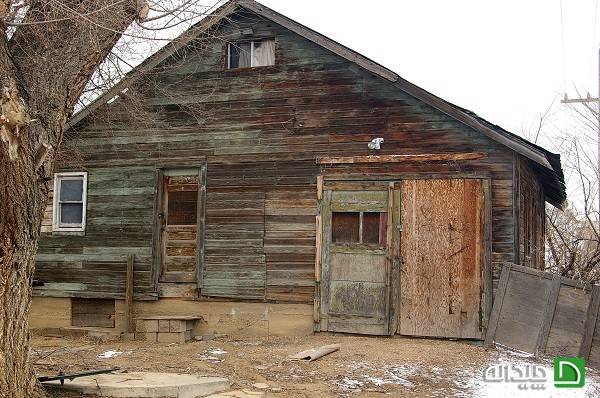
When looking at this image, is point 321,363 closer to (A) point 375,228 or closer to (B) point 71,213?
(A) point 375,228

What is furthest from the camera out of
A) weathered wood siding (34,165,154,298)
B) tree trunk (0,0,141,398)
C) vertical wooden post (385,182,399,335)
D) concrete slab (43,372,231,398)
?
weathered wood siding (34,165,154,298)

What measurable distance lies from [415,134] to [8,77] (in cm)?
678

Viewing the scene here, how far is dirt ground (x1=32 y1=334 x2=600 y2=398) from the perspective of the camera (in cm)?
754

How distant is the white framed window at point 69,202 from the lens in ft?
42.6

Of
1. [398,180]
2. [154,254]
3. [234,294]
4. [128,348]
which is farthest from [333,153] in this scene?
[128,348]

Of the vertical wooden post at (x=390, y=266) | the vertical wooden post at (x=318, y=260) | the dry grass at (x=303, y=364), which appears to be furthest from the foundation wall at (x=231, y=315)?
the vertical wooden post at (x=390, y=266)

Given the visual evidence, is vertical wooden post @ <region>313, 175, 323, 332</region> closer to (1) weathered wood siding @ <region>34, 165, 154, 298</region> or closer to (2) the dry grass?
(2) the dry grass

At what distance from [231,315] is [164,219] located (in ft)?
7.33

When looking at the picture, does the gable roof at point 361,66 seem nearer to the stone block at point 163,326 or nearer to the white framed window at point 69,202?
the white framed window at point 69,202

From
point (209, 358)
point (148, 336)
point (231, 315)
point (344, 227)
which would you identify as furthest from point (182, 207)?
point (209, 358)

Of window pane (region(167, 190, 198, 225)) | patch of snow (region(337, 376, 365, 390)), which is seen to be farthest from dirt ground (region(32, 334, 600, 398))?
window pane (region(167, 190, 198, 225))

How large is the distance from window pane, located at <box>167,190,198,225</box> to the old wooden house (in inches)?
1.0

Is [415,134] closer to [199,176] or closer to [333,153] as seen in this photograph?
[333,153]

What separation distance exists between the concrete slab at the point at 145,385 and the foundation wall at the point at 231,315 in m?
3.90
